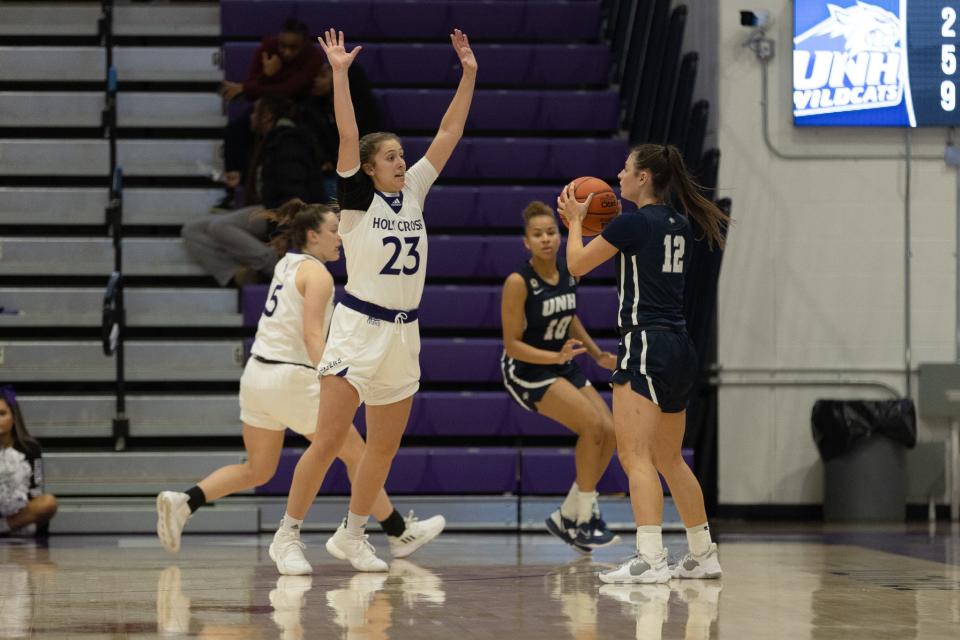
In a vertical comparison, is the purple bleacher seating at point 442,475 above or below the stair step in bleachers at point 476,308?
below

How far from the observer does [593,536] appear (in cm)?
670

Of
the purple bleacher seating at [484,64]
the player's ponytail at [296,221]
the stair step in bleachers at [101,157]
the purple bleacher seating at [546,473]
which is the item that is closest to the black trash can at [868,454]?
the purple bleacher seating at [546,473]

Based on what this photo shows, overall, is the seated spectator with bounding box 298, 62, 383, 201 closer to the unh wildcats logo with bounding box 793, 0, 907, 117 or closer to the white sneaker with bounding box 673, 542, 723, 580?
the unh wildcats logo with bounding box 793, 0, 907, 117

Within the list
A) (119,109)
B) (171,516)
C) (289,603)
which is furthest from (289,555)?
(119,109)

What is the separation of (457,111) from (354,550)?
1826mm

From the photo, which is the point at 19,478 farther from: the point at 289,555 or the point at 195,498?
the point at 289,555

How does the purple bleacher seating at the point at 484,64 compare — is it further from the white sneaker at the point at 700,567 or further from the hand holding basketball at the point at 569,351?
the white sneaker at the point at 700,567

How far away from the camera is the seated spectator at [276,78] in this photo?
31.4ft

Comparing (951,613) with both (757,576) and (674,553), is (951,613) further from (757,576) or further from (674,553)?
(674,553)

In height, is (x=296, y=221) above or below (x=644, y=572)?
above

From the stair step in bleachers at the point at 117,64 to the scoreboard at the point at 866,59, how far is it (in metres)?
4.28

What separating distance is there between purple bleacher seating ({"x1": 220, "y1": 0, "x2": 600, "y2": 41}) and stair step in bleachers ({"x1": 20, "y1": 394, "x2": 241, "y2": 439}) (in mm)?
3311

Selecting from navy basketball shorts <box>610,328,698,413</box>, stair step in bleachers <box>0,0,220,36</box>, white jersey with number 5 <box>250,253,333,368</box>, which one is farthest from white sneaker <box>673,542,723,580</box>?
stair step in bleachers <box>0,0,220,36</box>

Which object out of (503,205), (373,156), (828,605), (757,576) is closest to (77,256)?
(503,205)
